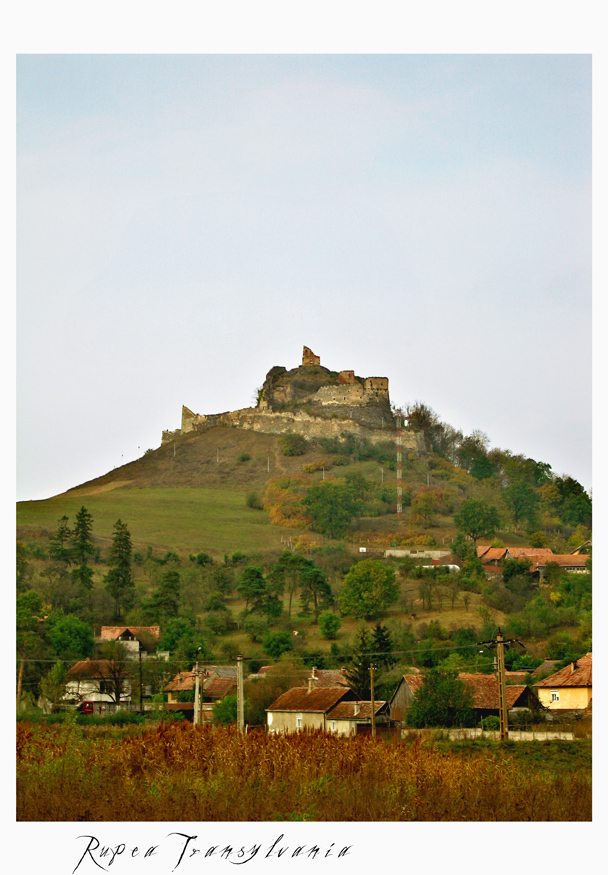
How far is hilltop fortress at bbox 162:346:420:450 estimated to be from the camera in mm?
90812

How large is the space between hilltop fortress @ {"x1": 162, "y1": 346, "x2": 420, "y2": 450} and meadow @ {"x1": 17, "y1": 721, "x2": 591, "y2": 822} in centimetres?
8058

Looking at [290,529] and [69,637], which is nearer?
[69,637]

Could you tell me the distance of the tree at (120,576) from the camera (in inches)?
1797

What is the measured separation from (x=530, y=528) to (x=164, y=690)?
48.4 m

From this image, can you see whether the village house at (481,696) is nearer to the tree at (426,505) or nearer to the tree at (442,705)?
the tree at (442,705)

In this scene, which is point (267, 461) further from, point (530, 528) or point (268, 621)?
point (268, 621)

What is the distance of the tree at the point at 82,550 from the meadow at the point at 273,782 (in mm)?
41959

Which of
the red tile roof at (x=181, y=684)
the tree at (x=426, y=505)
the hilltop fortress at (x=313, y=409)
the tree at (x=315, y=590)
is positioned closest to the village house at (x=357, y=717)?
the red tile roof at (x=181, y=684)

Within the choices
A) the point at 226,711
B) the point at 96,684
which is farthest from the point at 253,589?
the point at 226,711

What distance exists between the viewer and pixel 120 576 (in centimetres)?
4925

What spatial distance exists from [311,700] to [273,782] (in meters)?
12.9

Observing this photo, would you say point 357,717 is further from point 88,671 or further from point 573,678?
point 88,671

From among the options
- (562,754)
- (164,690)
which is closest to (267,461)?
(164,690)

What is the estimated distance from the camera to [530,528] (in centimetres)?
6850
